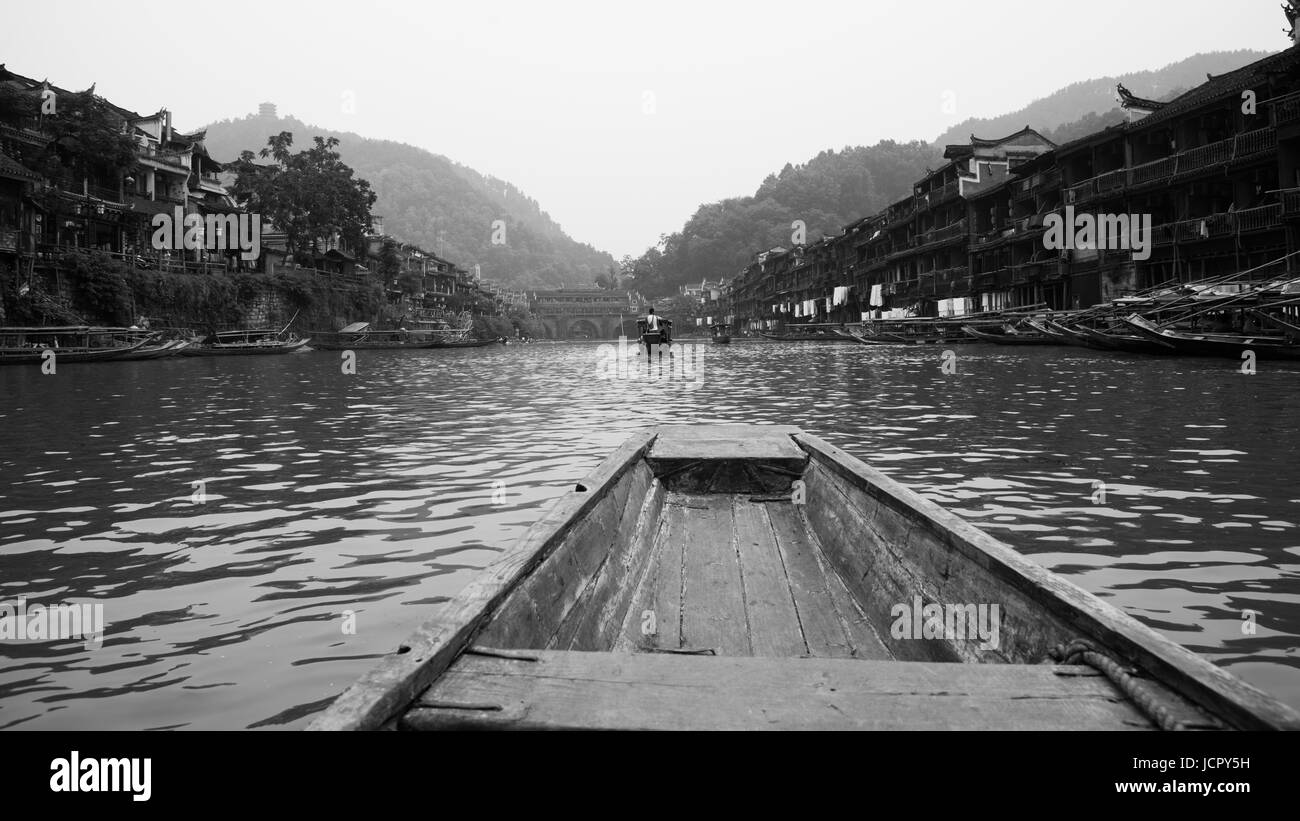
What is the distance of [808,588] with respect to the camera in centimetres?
472

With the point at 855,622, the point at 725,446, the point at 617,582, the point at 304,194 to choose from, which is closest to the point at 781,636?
the point at 855,622

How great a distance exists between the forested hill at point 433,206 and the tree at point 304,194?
75.1 m

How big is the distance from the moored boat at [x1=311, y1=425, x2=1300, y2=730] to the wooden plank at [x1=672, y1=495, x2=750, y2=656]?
0.02m

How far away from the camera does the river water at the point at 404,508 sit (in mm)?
4043

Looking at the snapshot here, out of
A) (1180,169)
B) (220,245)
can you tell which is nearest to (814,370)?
(1180,169)

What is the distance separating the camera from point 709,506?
645 cm

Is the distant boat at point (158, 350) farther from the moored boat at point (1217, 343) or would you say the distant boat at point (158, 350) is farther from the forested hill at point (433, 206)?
the forested hill at point (433, 206)

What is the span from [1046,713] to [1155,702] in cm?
27

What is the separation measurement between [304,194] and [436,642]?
59.0 metres

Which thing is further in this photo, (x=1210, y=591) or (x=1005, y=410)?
(x=1005, y=410)

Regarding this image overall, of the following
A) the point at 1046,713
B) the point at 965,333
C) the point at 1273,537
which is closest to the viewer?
the point at 1046,713

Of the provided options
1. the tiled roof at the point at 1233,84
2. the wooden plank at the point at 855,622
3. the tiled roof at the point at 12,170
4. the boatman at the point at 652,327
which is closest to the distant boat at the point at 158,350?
the tiled roof at the point at 12,170

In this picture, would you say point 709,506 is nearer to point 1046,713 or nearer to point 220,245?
point 1046,713
